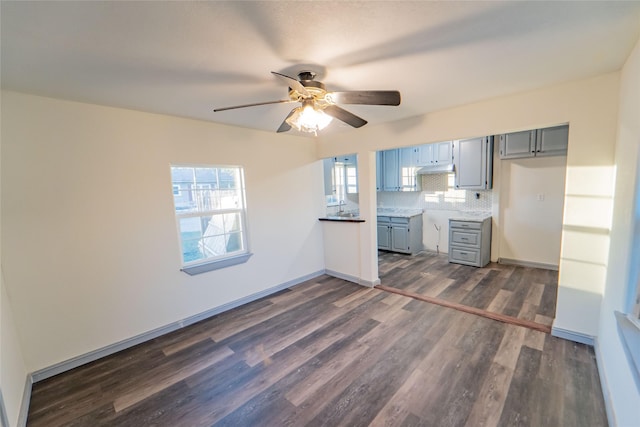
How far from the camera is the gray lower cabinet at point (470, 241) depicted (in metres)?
4.29

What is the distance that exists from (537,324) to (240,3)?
3.61 meters

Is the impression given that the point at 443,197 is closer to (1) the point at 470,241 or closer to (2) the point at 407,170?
(2) the point at 407,170

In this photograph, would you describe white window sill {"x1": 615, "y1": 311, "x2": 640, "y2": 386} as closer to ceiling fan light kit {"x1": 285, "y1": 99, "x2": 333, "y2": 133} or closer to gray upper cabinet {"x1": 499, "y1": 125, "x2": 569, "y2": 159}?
ceiling fan light kit {"x1": 285, "y1": 99, "x2": 333, "y2": 133}

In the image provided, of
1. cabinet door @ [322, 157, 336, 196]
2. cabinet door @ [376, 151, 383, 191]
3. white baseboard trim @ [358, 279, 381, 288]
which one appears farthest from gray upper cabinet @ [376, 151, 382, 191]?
white baseboard trim @ [358, 279, 381, 288]

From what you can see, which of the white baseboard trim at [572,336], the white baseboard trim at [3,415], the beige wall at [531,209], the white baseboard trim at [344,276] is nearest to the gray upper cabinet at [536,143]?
the beige wall at [531,209]

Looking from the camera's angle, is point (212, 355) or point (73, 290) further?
point (212, 355)

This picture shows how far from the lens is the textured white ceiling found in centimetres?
121

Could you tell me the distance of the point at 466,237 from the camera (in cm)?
441

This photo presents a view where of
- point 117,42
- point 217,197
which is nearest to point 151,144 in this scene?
point 217,197

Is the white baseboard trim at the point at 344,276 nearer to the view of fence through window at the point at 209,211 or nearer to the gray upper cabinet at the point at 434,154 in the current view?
the view of fence through window at the point at 209,211

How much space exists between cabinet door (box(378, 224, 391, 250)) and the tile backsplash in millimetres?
711

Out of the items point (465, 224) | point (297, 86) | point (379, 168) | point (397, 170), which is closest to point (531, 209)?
point (465, 224)

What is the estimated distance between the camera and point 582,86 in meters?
2.11

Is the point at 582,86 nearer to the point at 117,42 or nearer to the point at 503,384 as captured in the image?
the point at 503,384
